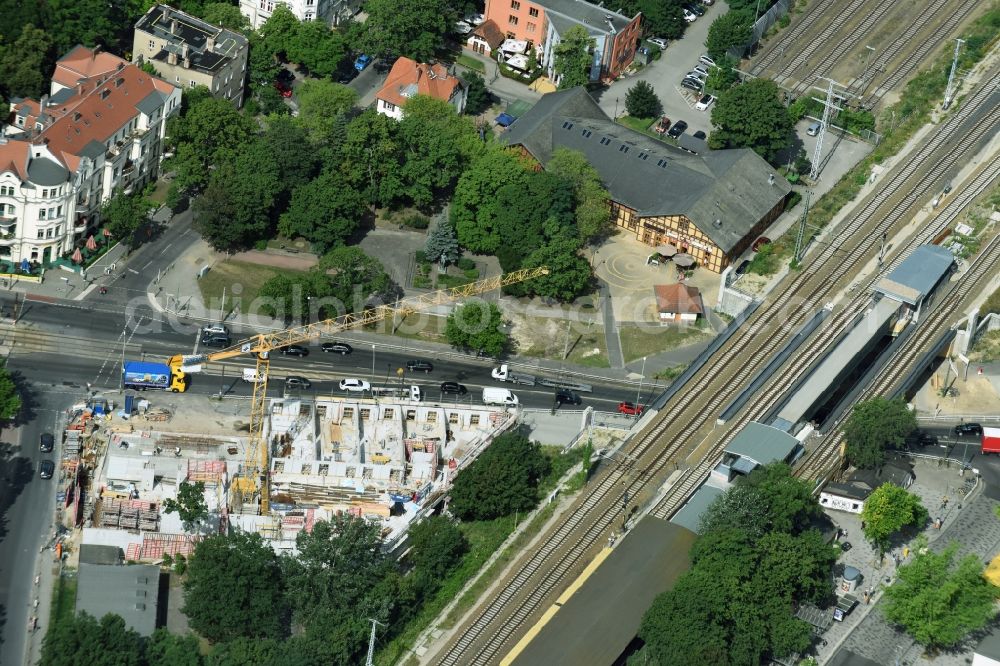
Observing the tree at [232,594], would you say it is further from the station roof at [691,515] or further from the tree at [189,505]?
the station roof at [691,515]

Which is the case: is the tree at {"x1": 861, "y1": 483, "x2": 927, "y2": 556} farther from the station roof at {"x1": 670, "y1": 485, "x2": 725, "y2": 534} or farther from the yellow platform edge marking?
the yellow platform edge marking

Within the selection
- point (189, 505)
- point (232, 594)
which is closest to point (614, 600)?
point (232, 594)

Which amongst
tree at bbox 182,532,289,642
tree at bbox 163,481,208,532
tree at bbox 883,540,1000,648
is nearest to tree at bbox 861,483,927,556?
tree at bbox 883,540,1000,648

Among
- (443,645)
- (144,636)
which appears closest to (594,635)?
(443,645)

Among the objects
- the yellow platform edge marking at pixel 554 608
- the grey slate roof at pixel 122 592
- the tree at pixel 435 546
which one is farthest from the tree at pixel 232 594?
the yellow platform edge marking at pixel 554 608

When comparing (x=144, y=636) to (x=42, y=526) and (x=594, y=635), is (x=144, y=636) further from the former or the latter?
(x=594, y=635)
